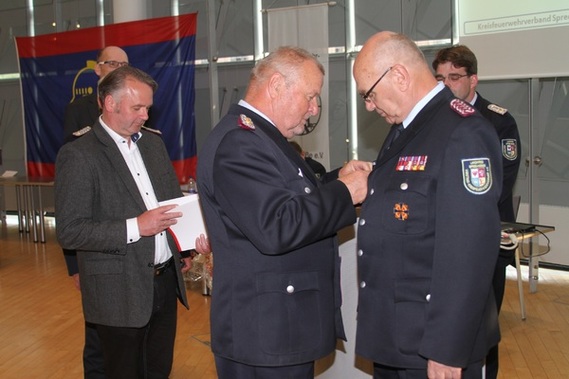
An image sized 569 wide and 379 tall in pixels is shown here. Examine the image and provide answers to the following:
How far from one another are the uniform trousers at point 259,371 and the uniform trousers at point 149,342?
77 centimetres

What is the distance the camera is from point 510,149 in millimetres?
3383

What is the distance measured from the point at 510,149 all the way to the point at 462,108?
→ 5.37 feet

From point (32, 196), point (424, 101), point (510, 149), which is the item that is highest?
point (424, 101)

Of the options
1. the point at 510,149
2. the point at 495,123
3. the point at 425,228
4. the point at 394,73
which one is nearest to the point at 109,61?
the point at 495,123

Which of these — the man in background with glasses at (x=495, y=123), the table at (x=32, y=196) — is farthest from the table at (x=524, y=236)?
the table at (x=32, y=196)

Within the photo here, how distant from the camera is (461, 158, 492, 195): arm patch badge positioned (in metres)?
1.76

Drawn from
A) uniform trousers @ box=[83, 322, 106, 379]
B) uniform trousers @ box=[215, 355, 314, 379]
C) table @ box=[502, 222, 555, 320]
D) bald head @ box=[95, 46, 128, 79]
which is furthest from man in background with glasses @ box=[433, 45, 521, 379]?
bald head @ box=[95, 46, 128, 79]

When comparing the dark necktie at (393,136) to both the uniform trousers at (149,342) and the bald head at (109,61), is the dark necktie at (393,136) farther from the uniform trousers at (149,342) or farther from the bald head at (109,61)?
the bald head at (109,61)

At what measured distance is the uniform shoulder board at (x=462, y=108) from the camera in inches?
73.0

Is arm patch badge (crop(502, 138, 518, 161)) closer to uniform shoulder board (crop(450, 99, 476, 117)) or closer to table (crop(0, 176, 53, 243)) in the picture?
uniform shoulder board (crop(450, 99, 476, 117))

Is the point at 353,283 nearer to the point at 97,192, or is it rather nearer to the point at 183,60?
the point at 97,192

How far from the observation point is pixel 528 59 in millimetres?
6273

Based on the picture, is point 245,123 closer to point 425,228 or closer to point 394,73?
point 394,73

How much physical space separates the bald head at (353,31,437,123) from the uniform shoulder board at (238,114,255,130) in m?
0.36
